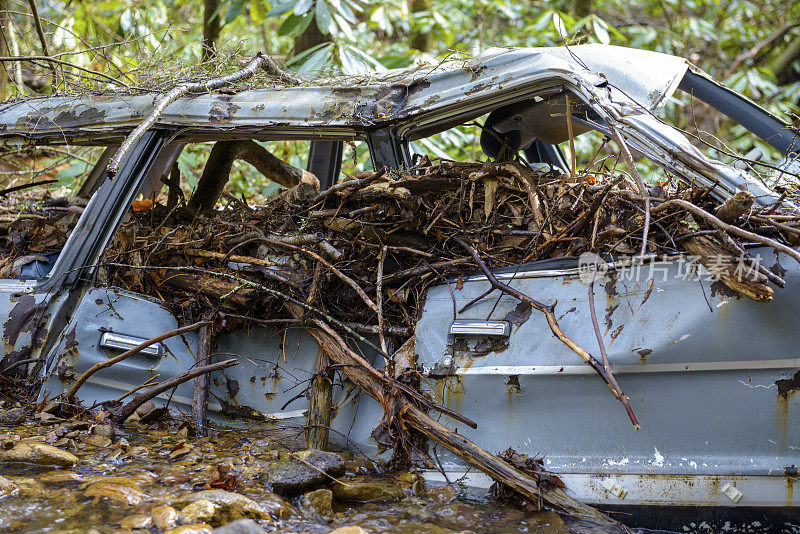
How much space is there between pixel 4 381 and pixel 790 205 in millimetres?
3407

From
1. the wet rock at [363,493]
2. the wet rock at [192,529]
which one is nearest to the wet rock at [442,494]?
the wet rock at [363,493]

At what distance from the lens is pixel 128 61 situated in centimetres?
487

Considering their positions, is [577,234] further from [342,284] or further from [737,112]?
[737,112]

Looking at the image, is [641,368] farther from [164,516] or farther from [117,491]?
[117,491]

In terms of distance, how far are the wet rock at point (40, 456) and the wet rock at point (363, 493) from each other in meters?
1.05

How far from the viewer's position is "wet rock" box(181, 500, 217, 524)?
78.2 inches

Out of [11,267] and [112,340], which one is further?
[11,267]

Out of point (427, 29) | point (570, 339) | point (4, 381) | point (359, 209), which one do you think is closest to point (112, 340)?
point (4, 381)

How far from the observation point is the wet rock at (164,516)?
196 cm

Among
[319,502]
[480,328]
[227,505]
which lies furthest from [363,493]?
[480,328]

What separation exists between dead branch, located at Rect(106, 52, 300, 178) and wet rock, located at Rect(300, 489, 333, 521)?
1.55 meters

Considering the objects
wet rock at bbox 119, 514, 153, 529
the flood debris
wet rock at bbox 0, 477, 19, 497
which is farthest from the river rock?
wet rock at bbox 0, 477, 19, 497

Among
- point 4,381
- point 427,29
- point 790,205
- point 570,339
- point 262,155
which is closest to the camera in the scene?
point 790,205

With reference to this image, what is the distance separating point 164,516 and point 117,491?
317 millimetres
